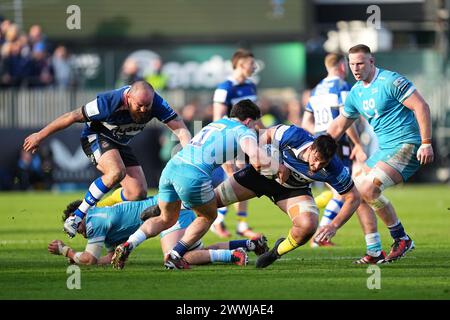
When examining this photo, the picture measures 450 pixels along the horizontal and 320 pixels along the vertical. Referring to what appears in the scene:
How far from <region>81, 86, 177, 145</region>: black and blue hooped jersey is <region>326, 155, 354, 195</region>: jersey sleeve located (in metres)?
2.49

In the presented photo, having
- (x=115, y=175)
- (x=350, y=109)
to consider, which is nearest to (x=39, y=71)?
(x=115, y=175)

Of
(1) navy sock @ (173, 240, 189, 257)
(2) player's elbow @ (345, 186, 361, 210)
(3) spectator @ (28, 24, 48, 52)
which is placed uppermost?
(3) spectator @ (28, 24, 48, 52)

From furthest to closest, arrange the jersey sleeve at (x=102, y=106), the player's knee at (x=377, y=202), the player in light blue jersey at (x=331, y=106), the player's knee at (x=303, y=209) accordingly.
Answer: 1. the player in light blue jersey at (x=331, y=106)
2. the jersey sleeve at (x=102, y=106)
3. the player's knee at (x=377, y=202)
4. the player's knee at (x=303, y=209)

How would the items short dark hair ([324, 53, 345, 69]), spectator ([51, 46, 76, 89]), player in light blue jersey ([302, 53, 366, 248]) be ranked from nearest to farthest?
1. player in light blue jersey ([302, 53, 366, 248])
2. short dark hair ([324, 53, 345, 69])
3. spectator ([51, 46, 76, 89])

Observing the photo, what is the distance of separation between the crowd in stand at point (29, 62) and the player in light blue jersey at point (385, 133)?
17.5 metres

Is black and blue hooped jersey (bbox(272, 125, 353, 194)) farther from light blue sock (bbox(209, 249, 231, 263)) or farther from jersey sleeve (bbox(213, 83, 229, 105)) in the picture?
jersey sleeve (bbox(213, 83, 229, 105))

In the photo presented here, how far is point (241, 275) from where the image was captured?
36.1 feet

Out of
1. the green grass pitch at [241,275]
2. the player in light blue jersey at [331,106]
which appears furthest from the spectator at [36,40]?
the player in light blue jersey at [331,106]

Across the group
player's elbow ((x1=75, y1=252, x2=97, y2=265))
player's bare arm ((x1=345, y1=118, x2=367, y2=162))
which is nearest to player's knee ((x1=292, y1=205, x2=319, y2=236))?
player's elbow ((x1=75, y1=252, x2=97, y2=265))

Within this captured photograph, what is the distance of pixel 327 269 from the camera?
11523mm

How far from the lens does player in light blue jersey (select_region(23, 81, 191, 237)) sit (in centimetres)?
1227

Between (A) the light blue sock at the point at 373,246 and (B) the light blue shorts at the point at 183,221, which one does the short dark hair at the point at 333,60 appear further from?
(B) the light blue shorts at the point at 183,221

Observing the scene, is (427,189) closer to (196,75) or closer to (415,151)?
(196,75)

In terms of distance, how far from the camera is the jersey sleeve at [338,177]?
11148 millimetres
